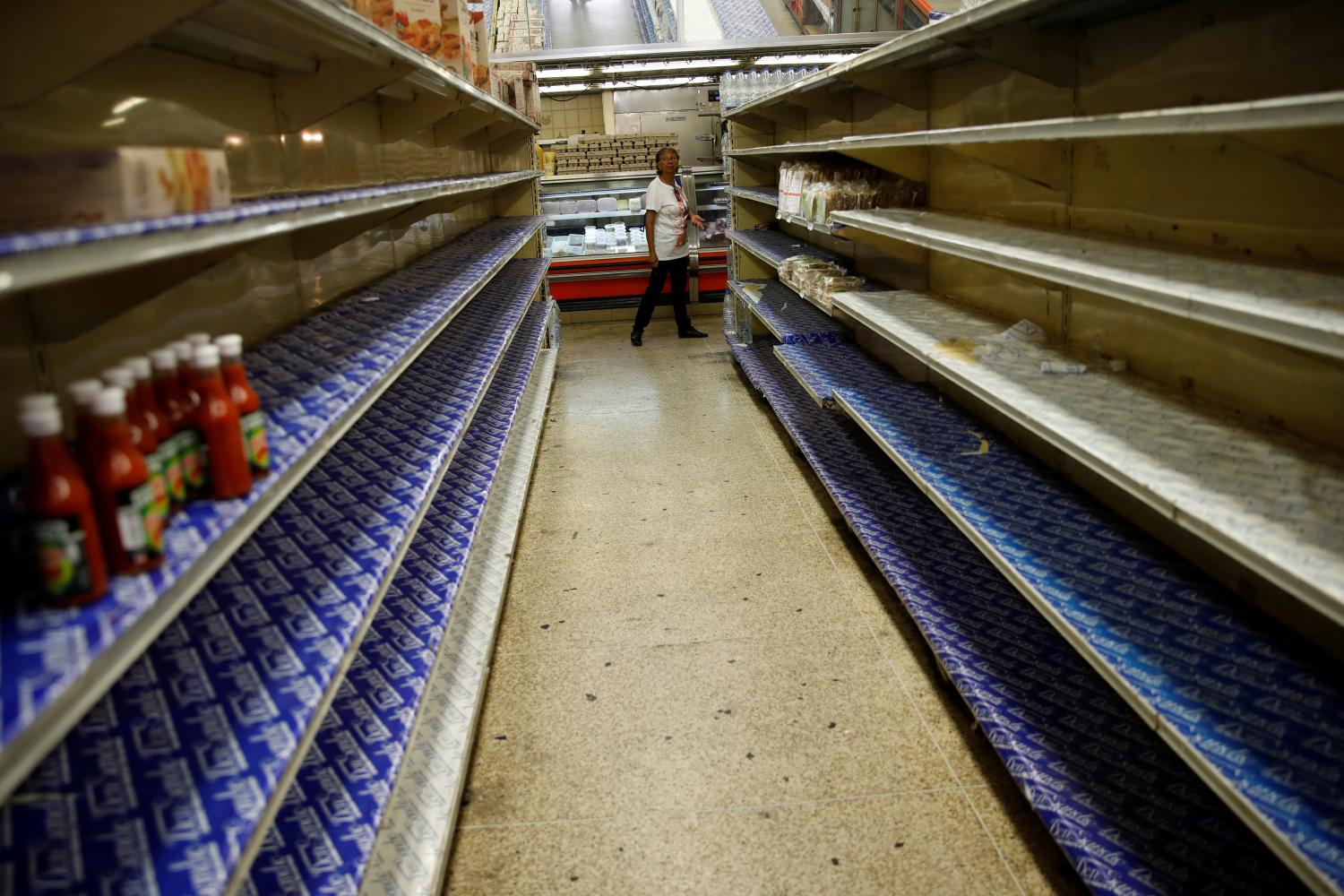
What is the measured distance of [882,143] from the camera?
3520 mm

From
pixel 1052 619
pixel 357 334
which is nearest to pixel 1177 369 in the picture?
pixel 1052 619

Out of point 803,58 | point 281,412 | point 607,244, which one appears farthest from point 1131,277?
point 607,244

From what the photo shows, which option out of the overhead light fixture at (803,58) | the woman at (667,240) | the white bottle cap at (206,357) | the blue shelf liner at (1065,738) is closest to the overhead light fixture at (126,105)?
the white bottle cap at (206,357)

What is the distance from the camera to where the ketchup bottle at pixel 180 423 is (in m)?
1.39

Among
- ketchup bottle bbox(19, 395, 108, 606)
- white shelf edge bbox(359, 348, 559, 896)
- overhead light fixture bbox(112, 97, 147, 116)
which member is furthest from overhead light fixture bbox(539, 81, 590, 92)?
ketchup bottle bbox(19, 395, 108, 606)

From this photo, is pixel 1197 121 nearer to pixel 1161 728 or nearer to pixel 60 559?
pixel 1161 728

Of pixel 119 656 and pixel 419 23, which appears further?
pixel 419 23

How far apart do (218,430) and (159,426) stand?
3.2 inches

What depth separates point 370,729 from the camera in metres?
2.00

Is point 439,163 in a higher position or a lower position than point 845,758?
higher

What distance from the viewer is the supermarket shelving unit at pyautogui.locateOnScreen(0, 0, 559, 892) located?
1.16 meters

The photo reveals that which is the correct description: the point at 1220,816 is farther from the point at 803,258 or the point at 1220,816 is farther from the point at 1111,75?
the point at 803,258

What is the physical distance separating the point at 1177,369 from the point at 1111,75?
0.84 meters

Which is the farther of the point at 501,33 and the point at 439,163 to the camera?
the point at 501,33
